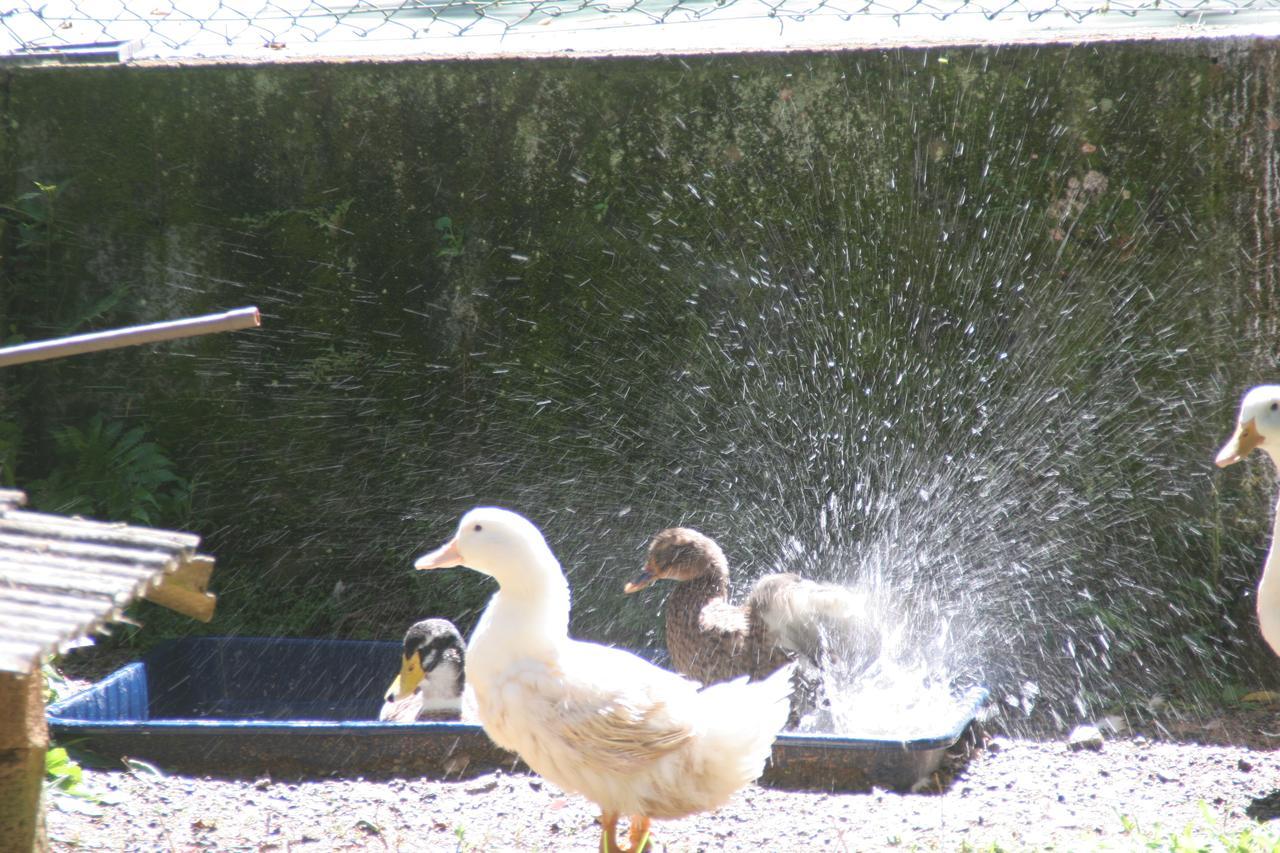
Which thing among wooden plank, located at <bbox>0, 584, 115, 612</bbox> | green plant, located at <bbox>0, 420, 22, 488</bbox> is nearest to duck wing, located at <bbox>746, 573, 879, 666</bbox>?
wooden plank, located at <bbox>0, 584, 115, 612</bbox>

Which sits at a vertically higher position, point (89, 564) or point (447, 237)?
point (447, 237)

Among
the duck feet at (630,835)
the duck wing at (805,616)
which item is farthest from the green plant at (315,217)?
the duck feet at (630,835)

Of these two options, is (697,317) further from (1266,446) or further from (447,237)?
(1266,446)

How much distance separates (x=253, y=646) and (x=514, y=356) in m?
1.49

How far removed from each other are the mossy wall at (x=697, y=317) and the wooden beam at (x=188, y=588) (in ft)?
9.35

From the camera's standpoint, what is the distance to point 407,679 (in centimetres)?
438

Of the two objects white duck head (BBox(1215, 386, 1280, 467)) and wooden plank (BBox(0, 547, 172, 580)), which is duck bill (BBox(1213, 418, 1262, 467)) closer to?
white duck head (BBox(1215, 386, 1280, 467))

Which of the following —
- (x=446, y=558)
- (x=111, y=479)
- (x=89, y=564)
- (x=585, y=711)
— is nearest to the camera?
(x=89, y=564)

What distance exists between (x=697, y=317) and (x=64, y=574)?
3.40 metres

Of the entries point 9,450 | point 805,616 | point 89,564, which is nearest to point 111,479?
point 9,450

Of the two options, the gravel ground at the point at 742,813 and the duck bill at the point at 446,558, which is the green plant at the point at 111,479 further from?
the duck bill at the point at 446,558

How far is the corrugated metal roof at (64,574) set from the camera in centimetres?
174

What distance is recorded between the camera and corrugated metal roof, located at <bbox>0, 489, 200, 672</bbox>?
174 cm

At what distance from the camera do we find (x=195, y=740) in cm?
381
